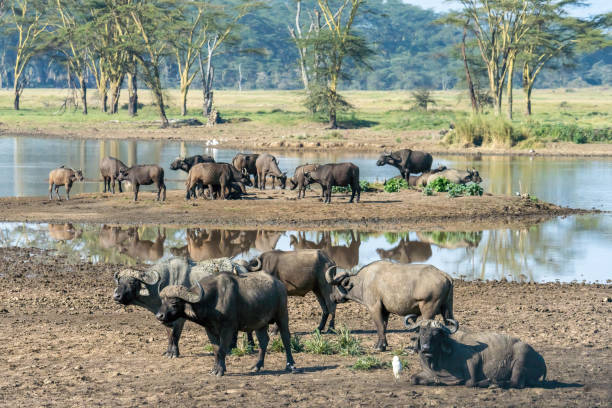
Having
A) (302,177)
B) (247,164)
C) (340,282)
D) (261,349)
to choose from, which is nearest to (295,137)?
(247,164)

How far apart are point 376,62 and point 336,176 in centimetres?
10945

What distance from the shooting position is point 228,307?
8.29 meters

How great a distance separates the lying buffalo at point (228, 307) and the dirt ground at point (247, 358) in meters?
0.32

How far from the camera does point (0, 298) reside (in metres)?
12.3

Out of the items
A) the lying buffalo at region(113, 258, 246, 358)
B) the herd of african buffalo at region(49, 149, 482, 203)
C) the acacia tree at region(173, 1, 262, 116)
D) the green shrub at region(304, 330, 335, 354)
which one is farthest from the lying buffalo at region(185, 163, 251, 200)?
the acacia tree at region(173, 1, 262, 116)

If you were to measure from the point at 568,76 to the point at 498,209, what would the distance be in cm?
11557

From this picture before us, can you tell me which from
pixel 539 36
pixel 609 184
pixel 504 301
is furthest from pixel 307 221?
pixel 539 36

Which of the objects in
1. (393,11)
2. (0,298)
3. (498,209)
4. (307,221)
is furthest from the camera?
(393,11)

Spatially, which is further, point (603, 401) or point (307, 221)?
point (307, 221)

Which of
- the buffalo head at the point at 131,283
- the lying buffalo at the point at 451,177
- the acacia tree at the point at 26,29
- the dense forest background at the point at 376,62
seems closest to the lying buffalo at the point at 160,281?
the buffalo head at the point at 131,283

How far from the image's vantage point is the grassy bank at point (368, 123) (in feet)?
152

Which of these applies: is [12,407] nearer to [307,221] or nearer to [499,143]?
[307,221]

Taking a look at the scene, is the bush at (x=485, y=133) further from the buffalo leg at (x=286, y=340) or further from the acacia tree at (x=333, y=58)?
the buffalo leg at (x=286, y=340)

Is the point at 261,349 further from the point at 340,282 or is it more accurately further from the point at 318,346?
the point at 340,282
